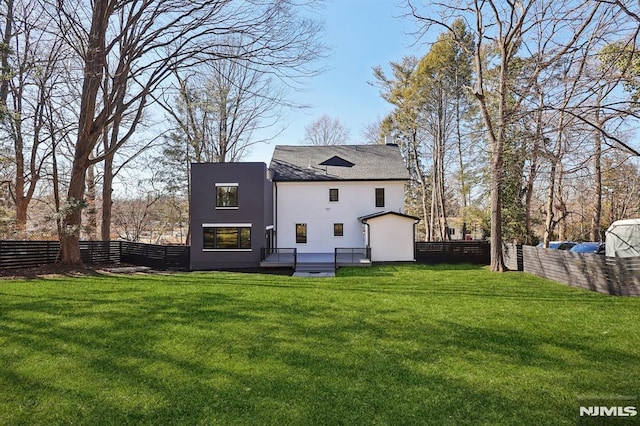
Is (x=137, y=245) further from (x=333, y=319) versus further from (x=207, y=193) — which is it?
(x=333, y=319)

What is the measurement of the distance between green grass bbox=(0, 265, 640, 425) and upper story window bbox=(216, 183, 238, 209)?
8873 mm

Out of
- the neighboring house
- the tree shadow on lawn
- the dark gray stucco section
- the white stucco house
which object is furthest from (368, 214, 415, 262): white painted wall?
the tree shadow on lawn

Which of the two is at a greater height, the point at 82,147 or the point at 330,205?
the point at 82,147

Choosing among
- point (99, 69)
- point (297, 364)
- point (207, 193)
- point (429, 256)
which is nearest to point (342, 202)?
point (429, 256)

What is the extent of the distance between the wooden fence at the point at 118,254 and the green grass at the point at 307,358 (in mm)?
7122

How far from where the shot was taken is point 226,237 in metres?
17.3

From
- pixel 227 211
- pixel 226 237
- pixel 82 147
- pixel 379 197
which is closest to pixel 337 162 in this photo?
pixel 379 197

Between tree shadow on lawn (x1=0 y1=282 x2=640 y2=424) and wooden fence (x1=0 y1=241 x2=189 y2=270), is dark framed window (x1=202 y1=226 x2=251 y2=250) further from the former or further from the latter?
tree shadow on lawn (x1=0 y1=282 x2=640 y2=424)

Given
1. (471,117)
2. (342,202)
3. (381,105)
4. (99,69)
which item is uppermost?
(381,105)

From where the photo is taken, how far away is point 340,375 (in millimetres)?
4289

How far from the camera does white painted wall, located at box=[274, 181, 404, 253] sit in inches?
797

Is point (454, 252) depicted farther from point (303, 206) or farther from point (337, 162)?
point (337, 162)

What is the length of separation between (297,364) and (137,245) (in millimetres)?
16581

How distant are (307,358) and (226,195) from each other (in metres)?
13.7
